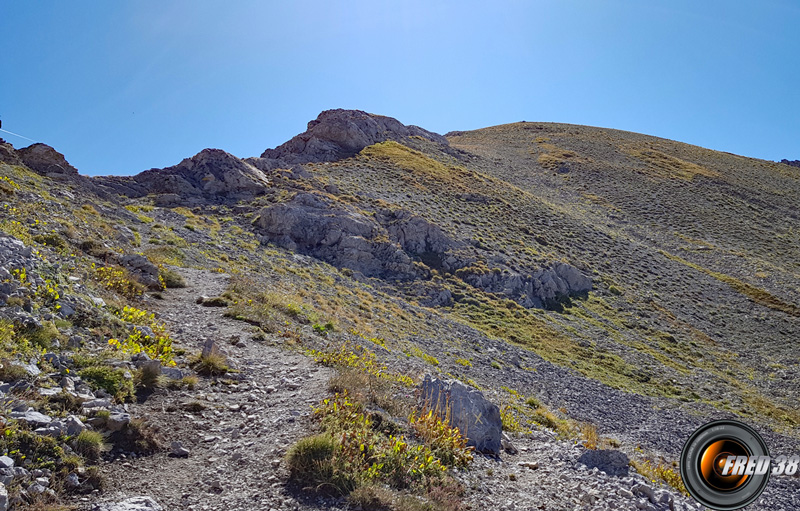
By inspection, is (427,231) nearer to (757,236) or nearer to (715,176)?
(757,236)

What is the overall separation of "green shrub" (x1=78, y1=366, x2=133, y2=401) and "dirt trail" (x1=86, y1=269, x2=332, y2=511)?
0.29 metres

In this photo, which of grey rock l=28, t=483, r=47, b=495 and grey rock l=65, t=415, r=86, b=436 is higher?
grey rock l=65, t=415, r=86, b=436

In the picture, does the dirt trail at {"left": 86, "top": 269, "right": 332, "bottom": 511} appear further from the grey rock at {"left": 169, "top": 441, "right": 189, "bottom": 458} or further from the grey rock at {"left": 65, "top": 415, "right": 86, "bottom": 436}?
the grey rock at {"left": 65, "top": 415, "right": 86, "bottom": 436}

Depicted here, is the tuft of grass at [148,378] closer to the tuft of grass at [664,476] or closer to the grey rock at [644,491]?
the grey rock at [644,491]

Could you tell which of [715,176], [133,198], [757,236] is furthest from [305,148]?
[715,176]

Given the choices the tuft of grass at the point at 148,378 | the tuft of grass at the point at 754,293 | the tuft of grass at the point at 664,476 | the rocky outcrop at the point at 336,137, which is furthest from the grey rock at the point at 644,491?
the rocky outcrop at the point at 336,137

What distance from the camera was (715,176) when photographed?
250 feet

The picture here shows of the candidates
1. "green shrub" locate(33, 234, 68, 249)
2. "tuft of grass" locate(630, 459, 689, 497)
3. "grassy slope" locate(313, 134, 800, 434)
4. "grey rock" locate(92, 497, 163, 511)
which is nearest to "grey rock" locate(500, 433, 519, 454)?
"tuft of grass" locate(630, 459, 689, 497)

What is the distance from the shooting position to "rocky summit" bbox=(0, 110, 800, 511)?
224 inches

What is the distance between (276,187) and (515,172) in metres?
44.8

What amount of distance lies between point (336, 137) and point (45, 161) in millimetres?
37543

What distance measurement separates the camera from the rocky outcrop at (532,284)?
105 ft

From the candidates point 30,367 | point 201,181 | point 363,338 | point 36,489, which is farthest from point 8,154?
point 36,489

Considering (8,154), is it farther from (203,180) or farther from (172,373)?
(172,373)
